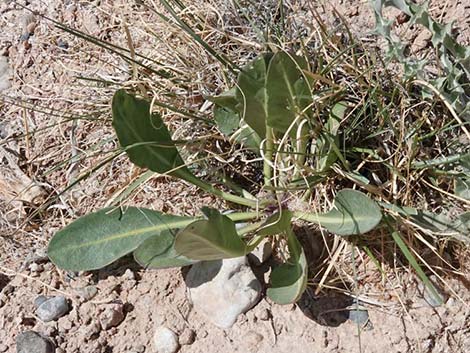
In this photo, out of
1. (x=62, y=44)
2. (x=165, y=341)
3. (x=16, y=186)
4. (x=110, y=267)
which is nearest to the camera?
(x=165, y=341)

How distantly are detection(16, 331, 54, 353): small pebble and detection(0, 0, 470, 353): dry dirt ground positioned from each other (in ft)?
0.08

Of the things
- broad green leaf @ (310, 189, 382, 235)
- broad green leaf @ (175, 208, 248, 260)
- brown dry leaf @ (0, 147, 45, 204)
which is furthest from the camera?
brown dry leaf @ (0, 147, 45, 204)

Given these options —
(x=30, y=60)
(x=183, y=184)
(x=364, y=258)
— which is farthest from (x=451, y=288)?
(x=30, y=60)

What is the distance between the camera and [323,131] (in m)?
2.06

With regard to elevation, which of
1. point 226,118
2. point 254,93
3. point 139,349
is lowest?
point 139,349

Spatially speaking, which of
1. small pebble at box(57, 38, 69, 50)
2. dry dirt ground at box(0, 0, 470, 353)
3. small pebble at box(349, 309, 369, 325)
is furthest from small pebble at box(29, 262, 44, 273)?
small pebble at box(349, 309, 369, 325)

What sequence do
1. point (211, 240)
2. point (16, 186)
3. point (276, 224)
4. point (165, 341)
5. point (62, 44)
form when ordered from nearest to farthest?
1. point (211, 240)
2. point (276, 224)
3. point (165, 341)
4. point (16, 186)
5. point (62, 44)

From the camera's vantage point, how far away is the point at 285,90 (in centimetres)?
199

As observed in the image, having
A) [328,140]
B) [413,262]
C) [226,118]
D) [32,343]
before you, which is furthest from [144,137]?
[413,262]

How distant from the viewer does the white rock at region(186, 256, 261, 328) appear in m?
2.07

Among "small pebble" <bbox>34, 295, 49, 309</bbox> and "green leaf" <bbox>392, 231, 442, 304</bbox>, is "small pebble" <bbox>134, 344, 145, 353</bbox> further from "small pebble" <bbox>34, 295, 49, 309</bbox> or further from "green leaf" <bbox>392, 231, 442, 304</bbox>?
"green leaf" <bbox>392, 231, 442, 304</bbox>

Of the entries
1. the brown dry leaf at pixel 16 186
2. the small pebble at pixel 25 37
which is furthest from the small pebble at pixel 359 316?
the small pebble at pixel 25 37

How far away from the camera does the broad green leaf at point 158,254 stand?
2016mm

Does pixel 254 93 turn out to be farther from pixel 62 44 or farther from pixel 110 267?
pixel 62 44
